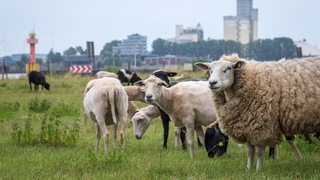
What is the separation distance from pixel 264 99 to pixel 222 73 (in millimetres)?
775

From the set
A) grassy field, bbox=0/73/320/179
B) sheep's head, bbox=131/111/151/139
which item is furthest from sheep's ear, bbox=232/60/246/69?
sheep's head, bbox=131/111/151/139

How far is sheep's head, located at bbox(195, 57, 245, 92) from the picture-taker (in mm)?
9273

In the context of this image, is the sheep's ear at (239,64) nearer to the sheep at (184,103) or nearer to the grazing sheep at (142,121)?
the sheep at (184,103)

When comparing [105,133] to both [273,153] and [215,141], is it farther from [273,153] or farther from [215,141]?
[273,153]

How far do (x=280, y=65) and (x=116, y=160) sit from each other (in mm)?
2820

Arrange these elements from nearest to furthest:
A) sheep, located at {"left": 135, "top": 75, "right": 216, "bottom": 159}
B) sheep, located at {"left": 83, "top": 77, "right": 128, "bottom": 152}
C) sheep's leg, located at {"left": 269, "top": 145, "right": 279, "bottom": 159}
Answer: sheep's leg, located at {"left": 269, "top": 145, "right": 279, "bottom": 159}
sheep, located at {"left": 135, "top": 75, "right": 216, "bottom": 159}
sheep, located at {"left": 83, "top": 77, "right": 128, "bottom": 152}

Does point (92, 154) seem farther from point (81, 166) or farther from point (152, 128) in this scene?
point (152, 128)

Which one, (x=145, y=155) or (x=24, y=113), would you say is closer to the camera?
(x=145, y=155)

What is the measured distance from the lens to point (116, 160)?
943cm

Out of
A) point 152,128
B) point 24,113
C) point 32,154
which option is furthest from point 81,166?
point 24,113

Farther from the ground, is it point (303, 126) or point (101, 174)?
point (303, 126)

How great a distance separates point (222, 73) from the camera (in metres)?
9.46

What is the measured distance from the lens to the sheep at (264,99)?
28.8 ft

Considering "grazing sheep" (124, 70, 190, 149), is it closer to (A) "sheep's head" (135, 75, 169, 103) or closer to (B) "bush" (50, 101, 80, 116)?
(A) "sheep's head" (135, 75, 169, 103)
